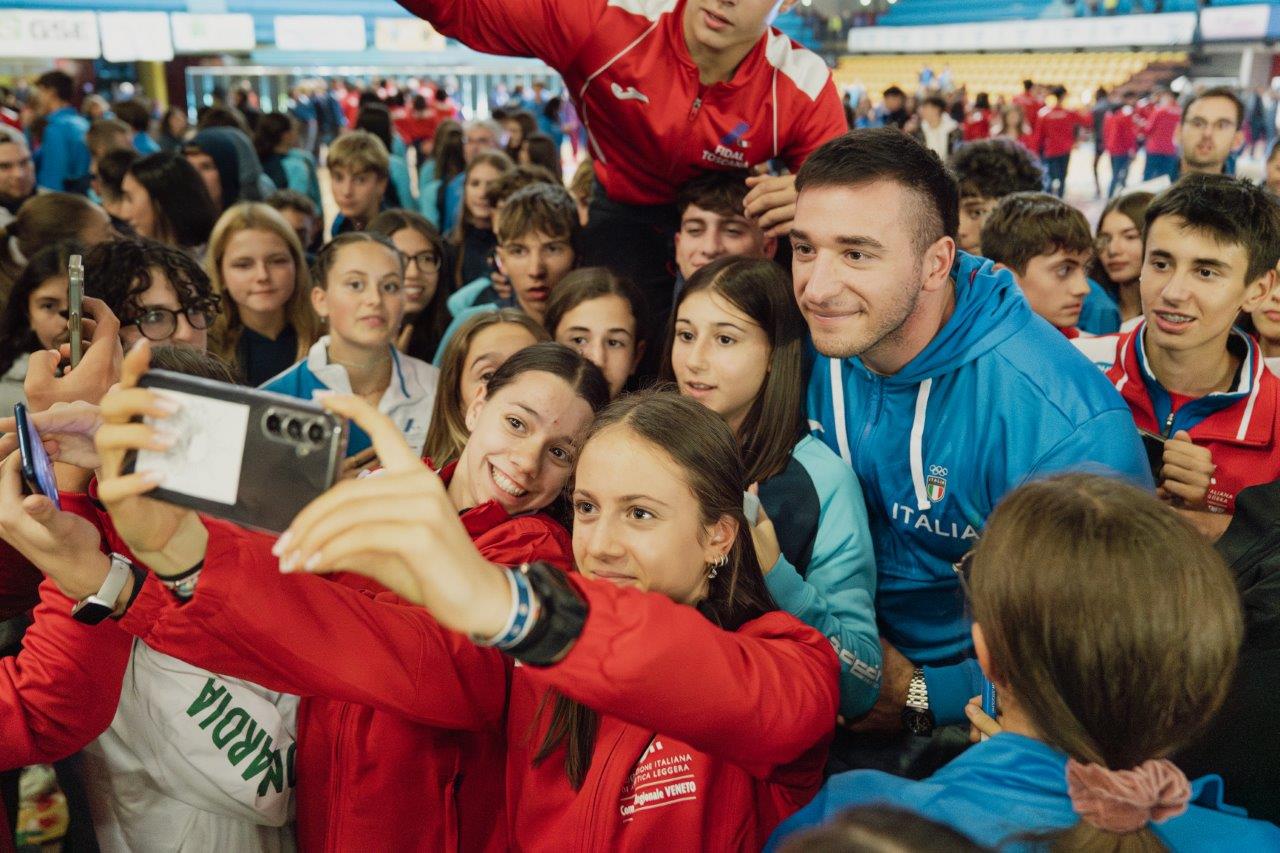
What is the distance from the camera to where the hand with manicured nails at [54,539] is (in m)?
1.25

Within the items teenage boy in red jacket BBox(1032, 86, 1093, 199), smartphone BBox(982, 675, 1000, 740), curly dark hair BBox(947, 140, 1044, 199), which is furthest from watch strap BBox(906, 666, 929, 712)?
teenage boy in red jacket BBox(1032, 86, 1093, 199)

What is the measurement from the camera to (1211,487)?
2439mm

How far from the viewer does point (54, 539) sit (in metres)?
1.26

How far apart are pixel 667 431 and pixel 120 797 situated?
Answer: 109 cm

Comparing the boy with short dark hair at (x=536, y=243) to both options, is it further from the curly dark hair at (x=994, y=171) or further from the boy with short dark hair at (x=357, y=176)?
the boy with short dark hair at (x=357, y=176)

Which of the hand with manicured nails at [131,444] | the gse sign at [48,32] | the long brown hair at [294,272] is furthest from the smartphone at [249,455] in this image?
the gse sign at [48,32]

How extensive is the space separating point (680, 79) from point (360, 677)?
1975mm

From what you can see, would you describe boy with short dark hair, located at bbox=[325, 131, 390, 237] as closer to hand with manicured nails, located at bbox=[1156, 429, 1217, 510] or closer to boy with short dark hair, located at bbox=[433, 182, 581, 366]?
boy with short dark hair, located at bbox=[433, 182, 581, 366]

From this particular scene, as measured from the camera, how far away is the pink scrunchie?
1.01m

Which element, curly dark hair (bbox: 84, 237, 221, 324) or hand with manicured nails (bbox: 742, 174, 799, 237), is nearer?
hand with manicured nails (bbox: 742, 174, 799, 237)

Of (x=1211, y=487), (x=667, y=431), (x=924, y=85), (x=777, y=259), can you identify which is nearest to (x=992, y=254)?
(x=777, y=259)

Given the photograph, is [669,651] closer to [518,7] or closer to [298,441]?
[298,441]

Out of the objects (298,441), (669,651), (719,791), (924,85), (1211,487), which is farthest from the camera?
(924,85)

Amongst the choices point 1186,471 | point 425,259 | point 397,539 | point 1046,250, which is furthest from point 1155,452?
point 425,259
